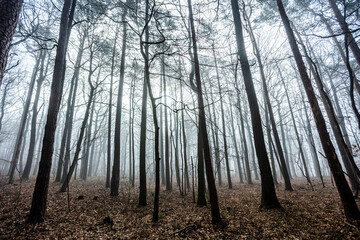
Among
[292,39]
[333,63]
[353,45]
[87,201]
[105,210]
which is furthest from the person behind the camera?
[333,63]

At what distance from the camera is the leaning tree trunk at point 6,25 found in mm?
1967

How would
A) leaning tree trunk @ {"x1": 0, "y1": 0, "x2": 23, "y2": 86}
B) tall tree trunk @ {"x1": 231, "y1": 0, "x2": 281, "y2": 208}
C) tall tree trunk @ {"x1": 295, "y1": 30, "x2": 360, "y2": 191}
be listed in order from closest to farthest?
leaning tree trunk @ {"x1": 0, "y1": 0, "x2": 23, "y2": 86} → tall tree trunk @ {"x1": 295, "y1": 30, "x2": 360, "y2": 191} → tall tree trunk @ {"x1": 231, "y1": 0, "x2": 281, "y2": 208}

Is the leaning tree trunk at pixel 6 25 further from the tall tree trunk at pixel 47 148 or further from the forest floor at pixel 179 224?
the forest floor at pixel 179 224

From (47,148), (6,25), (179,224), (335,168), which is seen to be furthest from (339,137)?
(47,148)

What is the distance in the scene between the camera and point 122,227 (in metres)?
4.54

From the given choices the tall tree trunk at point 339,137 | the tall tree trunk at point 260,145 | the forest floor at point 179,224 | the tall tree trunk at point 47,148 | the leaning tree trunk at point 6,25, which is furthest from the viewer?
the tall tree trunk at point 260,145

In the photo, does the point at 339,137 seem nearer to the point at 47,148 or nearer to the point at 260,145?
the point at 260,145

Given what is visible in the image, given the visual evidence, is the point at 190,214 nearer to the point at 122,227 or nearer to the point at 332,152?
the point at 122,227

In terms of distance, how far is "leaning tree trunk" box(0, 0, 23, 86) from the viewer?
6.45 ft

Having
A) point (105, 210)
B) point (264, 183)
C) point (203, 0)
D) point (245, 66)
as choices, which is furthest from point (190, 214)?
point (203, 0)

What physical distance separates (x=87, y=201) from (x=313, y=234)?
8.14 m

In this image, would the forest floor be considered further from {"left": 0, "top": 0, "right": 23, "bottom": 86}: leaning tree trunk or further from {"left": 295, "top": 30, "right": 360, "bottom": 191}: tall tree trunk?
{"left": 0, "top": 0, "right": 23, "bottom": 86}: leaning tree trunk

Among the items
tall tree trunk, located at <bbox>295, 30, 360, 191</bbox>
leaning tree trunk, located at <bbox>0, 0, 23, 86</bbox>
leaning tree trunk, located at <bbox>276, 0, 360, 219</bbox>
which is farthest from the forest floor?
leaning tree trunk, located at <bbox>0, 0, 23, 86</bbox>

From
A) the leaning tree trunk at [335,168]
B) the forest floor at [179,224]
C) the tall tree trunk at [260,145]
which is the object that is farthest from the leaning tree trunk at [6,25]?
the leaning tree trunk at [335,168]
